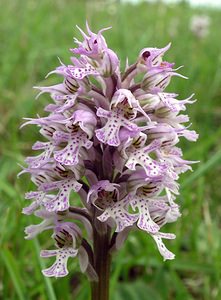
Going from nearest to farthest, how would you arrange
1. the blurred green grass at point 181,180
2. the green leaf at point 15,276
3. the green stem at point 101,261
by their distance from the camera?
the green stem at point 101,261 → the green leaf at point 15,276 → the blurred green grass at point 181,180

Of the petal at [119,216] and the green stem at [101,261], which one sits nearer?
the petal at [119,216]

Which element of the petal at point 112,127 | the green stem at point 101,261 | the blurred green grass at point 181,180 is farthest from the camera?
the blurred green grass at point 181,180

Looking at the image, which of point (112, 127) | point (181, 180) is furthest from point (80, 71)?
point (181, 180)

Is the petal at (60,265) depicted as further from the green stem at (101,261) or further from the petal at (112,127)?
the petal at (112,127)

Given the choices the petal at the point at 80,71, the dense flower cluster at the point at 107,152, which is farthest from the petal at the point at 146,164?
the petal at the point at 80,71

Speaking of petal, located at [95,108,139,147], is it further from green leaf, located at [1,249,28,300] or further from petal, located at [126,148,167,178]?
green leaf, located at [1,249,28,300]

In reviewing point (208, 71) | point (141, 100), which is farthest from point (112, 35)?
point (141, 100)

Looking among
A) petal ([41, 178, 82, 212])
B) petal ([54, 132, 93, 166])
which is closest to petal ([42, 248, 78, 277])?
petal ([41, 178, 82, 212])
